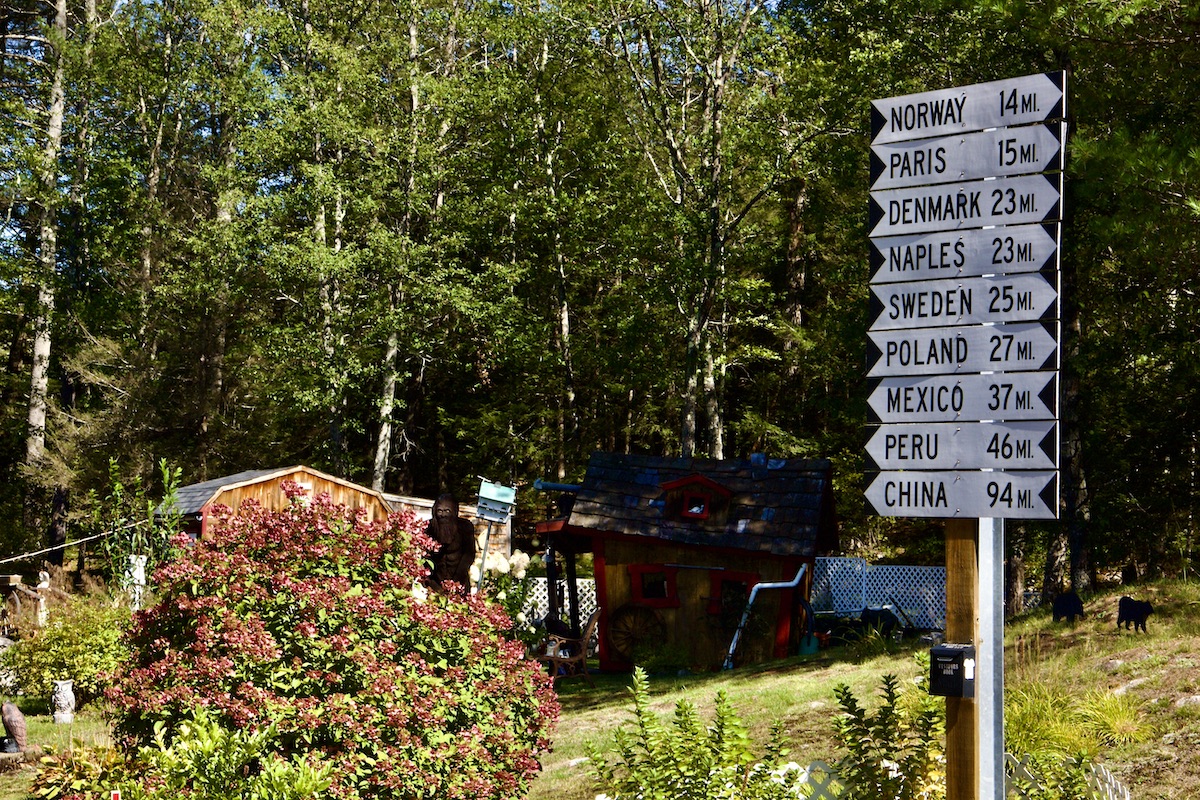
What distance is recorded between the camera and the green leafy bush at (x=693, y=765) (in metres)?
5.83

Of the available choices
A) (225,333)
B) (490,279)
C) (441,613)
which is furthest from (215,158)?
(441,613)

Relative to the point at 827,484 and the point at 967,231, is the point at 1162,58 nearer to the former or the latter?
the point at 827,484

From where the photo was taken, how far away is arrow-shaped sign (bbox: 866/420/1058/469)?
4742 mm

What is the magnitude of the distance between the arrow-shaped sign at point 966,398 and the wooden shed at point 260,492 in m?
Answer: 16.3

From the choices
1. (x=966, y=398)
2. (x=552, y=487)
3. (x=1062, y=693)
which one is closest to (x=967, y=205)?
(x=966, y=398)

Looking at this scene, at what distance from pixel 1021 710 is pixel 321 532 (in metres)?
5.16

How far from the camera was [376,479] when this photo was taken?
1193 inches

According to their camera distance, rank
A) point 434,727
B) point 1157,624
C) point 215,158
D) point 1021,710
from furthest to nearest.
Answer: point 215,158 < point 1157,624 < point 1021,710 < point 434,727

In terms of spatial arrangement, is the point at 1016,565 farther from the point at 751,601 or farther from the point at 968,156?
the point at 968,156

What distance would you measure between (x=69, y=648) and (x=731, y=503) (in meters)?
9.80

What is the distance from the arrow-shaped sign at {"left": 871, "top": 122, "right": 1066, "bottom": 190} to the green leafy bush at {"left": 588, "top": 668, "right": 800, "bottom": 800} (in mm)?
2661

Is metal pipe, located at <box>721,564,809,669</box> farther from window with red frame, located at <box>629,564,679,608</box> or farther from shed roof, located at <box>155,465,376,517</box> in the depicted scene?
shed roof, located at <box>155,465,376,517</box>

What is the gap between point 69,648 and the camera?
46.1ft

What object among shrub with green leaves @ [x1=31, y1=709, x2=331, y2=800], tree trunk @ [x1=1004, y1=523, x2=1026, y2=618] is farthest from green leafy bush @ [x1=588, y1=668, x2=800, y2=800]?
tree trunk @ [x1=1004, y1=523, x2=1026, y2=618]
